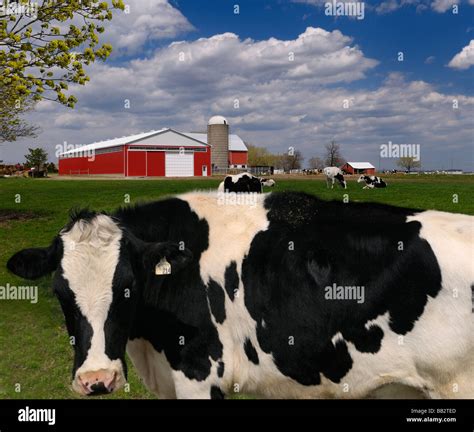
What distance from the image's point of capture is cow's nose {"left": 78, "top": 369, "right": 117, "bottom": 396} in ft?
11.5

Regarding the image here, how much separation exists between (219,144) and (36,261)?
8885 centimetres

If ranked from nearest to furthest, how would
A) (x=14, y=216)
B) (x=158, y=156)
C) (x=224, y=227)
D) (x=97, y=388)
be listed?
1. (x=97, y=388)
2. (x=224, y=227)
3. (x=14, y=216)
4. (x=158, y=156)

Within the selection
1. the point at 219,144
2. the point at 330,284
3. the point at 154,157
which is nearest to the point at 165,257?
the point at 330,284

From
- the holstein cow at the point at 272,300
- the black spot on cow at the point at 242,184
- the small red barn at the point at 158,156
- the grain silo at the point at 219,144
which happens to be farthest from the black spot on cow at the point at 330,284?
the grain silo at the point at 219,144

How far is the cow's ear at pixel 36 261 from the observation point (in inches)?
158

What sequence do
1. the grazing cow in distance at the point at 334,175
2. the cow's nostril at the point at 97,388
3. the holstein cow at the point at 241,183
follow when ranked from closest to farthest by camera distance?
1. the cow's nostril at the point at 97,388
2. the holstein cow at the point at 241,183
3. the grazing cow in distance at the point at 334,175

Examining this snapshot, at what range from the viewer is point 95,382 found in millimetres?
3504

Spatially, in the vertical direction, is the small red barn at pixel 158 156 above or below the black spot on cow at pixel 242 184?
above

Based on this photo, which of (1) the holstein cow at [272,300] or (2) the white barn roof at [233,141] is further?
(2) the white barn roof at [233,141]

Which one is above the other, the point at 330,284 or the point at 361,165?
the point at 361,165

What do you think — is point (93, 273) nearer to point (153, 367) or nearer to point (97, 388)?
point (97, 388)

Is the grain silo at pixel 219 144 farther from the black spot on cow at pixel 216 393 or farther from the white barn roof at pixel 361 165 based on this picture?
the black spot on cow at pixel 216 393

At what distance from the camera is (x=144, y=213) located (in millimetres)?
4680

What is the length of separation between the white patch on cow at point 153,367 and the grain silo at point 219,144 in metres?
86.2
